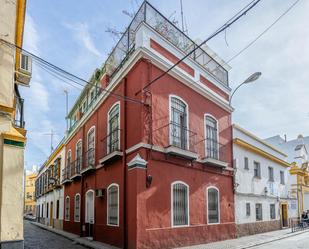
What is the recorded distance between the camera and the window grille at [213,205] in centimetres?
1378

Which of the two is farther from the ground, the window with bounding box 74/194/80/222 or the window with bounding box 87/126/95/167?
the window with bounding box 87/126/95/167

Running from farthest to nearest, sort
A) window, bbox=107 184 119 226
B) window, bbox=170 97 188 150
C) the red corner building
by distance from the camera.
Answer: window, bbox=170 97 188 150 → window, bbox=107 184 119 226 → the red corner building

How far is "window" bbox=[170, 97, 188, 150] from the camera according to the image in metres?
12.4

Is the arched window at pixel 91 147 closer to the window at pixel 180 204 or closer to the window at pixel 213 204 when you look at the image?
the window at pixel 180 204

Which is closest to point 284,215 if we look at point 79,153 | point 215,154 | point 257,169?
point 257,169

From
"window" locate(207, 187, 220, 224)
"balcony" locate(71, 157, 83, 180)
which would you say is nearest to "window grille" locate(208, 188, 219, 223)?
"window" locate(207, 187, 220, 224)

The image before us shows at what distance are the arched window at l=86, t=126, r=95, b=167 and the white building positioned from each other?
24.1 ft

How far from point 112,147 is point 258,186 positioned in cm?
985

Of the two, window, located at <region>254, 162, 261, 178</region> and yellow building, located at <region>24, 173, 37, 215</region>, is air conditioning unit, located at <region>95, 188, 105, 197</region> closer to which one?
window, located at <region>254, 162, 261, 178</region>

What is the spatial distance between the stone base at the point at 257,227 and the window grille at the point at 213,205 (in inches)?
84.9

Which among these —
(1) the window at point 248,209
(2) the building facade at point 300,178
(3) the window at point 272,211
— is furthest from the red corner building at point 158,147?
(2) the building facade at point 300,178

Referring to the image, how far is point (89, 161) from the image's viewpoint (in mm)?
16578

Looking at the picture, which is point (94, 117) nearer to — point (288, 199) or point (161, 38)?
point (161, 38)

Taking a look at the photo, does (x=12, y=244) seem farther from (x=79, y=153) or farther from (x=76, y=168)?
(x=79, y=153)
